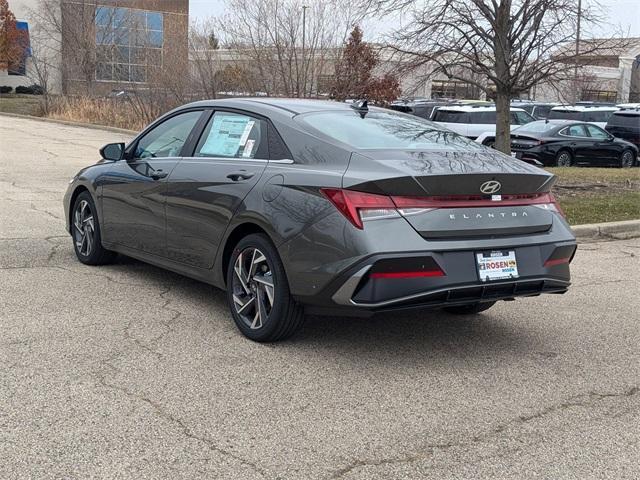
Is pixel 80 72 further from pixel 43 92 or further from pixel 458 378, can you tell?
pixel 458 378

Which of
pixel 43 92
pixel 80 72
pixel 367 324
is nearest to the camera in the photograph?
Result: pixel 367 324

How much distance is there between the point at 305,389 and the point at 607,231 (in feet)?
22.9

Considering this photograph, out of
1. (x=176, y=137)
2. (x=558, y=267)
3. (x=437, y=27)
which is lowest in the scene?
(x=558, y=267)

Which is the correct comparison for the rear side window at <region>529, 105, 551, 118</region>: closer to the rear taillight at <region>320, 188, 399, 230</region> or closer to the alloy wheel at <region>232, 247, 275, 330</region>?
the alloy wheel at <region>232, 247, 275, 330</region>

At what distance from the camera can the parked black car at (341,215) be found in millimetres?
4480

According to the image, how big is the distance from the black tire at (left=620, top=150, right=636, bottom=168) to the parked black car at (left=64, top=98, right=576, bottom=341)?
17.4 m

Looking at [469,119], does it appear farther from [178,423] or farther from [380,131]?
[178,423]

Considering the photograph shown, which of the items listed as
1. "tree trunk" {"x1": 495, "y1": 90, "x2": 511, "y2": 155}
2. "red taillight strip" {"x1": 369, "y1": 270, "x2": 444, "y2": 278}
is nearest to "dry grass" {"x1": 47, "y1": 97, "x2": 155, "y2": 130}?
"tree trunk" {"x1": 495, "y1": 90, "x2": 511, "y2": 155}

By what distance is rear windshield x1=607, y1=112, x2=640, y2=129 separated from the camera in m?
24.2

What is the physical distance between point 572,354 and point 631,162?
18.6 m

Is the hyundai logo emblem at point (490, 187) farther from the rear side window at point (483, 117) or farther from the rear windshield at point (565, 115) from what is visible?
the rear windshield at point (565, 115)

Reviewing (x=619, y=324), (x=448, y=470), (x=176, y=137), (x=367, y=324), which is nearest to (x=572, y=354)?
(x=619, y=324)

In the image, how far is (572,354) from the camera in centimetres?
520

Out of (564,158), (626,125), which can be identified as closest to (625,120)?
(626,125)
